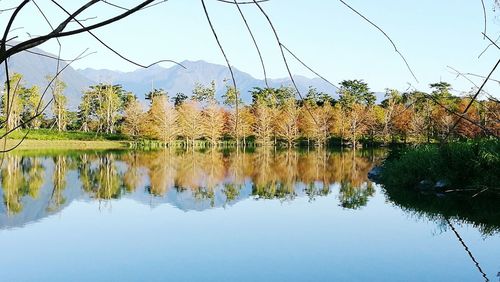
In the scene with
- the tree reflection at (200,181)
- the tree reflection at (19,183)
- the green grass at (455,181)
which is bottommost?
the tree reflection at (200,181)

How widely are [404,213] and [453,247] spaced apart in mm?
3702

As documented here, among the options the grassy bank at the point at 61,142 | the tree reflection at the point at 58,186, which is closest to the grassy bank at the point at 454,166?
the tree reflection at the point at 58,186

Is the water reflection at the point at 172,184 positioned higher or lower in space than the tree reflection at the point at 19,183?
lower

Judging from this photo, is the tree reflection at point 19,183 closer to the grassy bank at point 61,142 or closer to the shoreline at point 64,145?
the shoreline at point 64,145

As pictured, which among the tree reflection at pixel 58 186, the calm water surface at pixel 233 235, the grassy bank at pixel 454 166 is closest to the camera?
the calm water surface at pixel 233 235

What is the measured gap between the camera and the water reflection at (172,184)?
687 inches

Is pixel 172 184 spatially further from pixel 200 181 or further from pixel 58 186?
pixel 58 186

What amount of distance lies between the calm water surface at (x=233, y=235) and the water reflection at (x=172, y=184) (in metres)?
0.09

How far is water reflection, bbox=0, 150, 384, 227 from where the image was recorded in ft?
57.3

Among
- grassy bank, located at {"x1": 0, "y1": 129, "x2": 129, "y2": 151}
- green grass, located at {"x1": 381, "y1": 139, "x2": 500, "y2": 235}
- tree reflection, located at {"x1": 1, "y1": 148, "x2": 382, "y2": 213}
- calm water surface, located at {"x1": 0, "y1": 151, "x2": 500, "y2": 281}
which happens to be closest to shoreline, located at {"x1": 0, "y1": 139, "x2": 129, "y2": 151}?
grassy bank, located at {"x1": 0, "y1": 129, "x2": 129, "y2": 151}

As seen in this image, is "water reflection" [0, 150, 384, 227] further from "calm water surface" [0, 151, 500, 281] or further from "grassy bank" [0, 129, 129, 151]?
"grassy bank" [0, 129, 129, 151]

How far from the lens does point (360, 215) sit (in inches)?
588

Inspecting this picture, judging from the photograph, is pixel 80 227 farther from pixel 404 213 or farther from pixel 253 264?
pixel 404 213

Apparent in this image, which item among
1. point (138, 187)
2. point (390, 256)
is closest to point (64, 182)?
point (138, 187)
